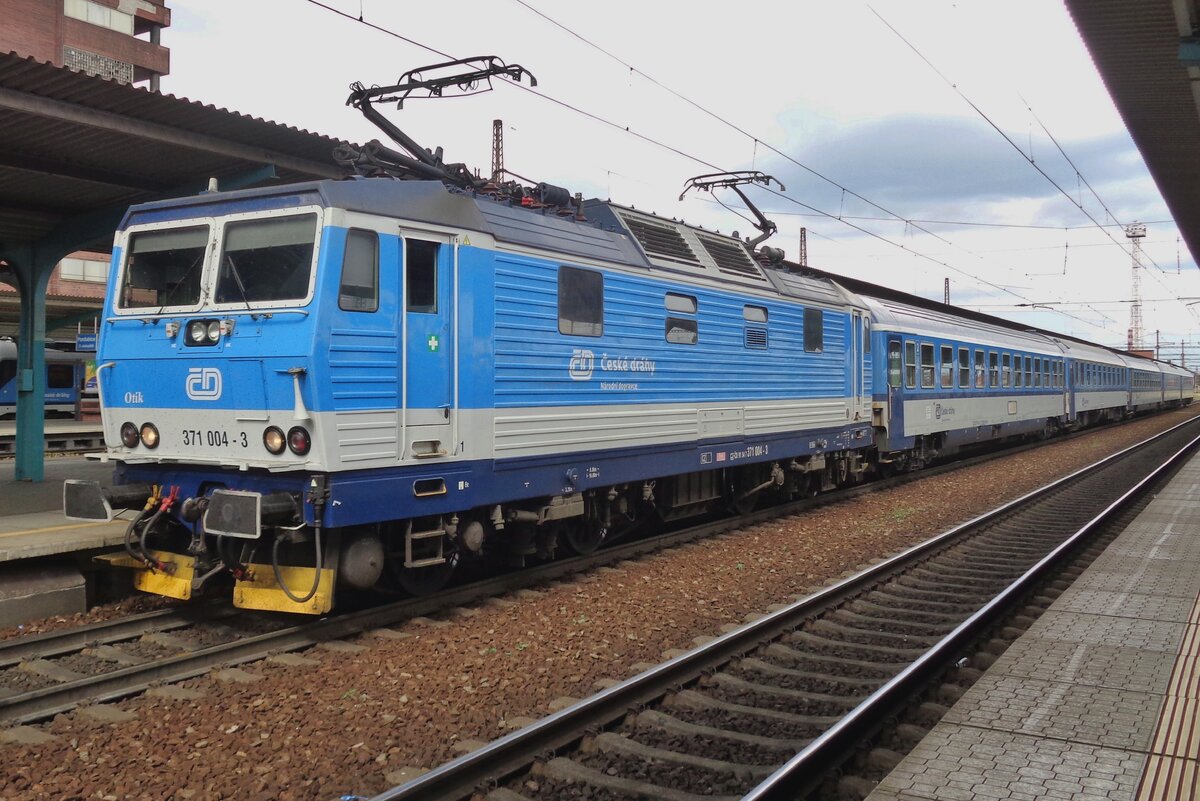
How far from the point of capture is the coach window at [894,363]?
16.8m

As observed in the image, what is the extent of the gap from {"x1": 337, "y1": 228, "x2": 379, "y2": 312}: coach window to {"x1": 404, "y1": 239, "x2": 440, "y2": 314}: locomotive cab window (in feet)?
0.94

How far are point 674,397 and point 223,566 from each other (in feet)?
17.6

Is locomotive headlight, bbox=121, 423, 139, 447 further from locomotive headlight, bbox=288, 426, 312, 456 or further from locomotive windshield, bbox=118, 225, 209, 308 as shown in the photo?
locomotive headlight, bbox=288, 426, 312, 456

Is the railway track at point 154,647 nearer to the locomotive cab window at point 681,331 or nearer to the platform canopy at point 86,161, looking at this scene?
the locomotive cab window at point 681,331

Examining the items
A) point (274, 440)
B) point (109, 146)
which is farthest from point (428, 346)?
point (109, 146)

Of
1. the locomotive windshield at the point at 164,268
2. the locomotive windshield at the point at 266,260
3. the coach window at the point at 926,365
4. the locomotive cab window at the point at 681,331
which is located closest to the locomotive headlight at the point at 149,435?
the locomotive windshield at the point at 164,268

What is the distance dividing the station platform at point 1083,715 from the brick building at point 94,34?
4681cm

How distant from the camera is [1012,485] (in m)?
17.2

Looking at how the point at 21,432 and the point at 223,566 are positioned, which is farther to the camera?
the point at 21,432

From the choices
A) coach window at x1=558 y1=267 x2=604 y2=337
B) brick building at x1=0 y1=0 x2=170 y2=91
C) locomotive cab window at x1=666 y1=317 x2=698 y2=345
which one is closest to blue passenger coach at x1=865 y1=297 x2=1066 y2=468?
locomotive cab window at x1=666 y1=317 x2=698 y2=345

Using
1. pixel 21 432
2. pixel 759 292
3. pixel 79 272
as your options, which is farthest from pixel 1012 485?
pixel 79 272

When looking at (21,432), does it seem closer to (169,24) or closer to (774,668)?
(774,668)

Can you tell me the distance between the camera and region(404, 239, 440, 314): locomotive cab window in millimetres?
7129

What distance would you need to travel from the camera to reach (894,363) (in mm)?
17047
